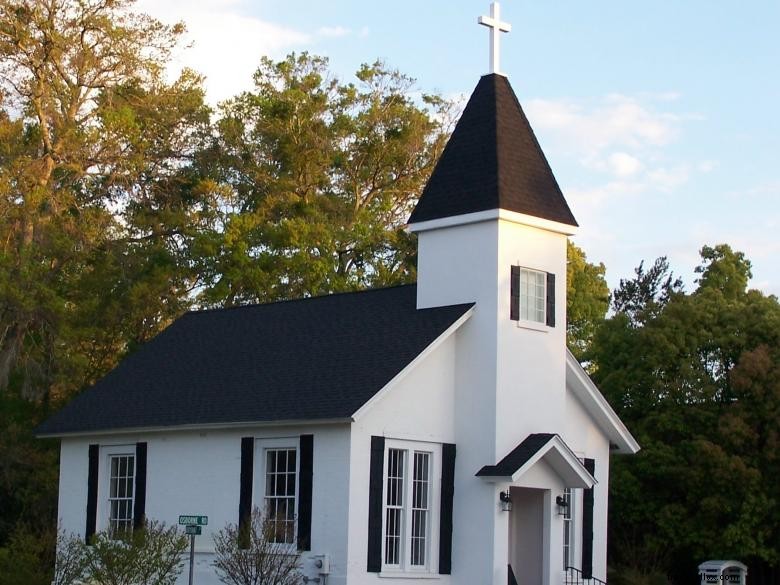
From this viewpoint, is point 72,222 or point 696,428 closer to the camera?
point 696,428

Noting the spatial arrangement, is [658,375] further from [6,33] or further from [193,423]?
[6,33]

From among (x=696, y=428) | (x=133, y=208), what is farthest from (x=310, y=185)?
(x=696, y=428)

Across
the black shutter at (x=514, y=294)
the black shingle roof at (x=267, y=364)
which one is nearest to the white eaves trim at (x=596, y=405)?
the black shutter at (x=514, y=294)

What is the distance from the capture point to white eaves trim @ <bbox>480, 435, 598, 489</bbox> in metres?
24.2

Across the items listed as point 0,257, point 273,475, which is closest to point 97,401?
point 273,475

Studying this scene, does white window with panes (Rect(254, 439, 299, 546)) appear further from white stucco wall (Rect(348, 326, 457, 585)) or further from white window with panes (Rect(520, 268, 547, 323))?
white window with panes (Rect(520, 268, 547, 323))

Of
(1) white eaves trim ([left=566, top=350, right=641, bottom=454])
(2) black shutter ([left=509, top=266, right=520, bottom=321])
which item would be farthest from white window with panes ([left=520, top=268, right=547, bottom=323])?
(1) white eaves trim ([left=566, top=350, right=641, bottom=454])

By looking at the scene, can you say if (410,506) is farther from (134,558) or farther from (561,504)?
(134,558)

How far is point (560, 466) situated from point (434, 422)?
2.67 meters

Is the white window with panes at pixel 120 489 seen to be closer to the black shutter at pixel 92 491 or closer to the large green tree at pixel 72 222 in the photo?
the black shutter at pixel 92 491

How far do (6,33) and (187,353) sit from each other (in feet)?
50.8

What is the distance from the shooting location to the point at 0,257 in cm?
3875

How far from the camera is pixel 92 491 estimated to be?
29266 mm

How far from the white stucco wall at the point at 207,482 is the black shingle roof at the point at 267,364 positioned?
0.48 m
